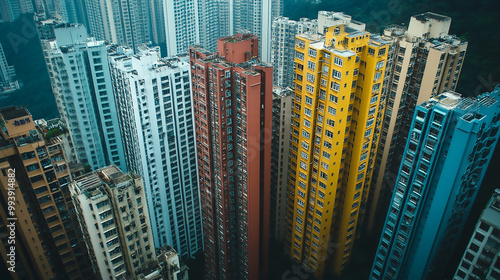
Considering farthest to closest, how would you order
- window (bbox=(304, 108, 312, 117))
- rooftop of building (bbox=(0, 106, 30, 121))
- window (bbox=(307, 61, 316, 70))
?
window (bbox=(304, 108, 312, 117)) < window (bbox=(307, 61, 316, 70)) < rooftop of building (bbox=(0, 106, 30, 121))

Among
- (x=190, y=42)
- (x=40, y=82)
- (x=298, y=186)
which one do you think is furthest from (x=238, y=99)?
(x=40, y=82)

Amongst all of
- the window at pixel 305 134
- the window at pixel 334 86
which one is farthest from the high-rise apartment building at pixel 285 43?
the window at pixel 334 86

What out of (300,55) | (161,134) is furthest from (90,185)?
(300,55)

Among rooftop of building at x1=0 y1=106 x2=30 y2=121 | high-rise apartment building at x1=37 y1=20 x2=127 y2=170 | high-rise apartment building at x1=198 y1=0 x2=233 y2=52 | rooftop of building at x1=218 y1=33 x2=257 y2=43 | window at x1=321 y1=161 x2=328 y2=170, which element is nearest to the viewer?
rooftop of building at x1=0 y1=106 x2=30 y2=121

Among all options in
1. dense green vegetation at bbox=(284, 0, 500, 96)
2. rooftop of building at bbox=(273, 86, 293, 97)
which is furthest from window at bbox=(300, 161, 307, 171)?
dense green vegetation at bbox=(284, 0, 500, 96)

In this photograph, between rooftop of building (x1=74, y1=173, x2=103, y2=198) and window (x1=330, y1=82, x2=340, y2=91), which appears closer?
rooftop of building (x1=74, y1=173, x2=103, y2=198)

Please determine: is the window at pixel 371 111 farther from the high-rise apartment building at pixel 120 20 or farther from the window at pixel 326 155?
the high-rise apartment building at pixel 120 20

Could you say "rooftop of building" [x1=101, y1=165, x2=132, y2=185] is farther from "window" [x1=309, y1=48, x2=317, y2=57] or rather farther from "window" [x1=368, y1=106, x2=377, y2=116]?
"window" [x1=368, y1=106, x2=377, y2=116]
